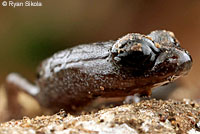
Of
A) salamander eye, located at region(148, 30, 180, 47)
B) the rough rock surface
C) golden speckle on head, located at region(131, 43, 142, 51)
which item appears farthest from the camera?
salamander eye, located at region(148, 30, 180, 47)

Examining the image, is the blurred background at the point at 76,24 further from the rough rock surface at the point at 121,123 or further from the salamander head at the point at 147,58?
the rough rock surface at the point at 121,123

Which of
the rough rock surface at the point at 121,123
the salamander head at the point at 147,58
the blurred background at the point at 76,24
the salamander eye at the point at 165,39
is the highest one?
the blurred background at the point at 76,24

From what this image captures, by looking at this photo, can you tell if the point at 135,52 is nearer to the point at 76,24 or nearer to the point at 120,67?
the point at 120,67

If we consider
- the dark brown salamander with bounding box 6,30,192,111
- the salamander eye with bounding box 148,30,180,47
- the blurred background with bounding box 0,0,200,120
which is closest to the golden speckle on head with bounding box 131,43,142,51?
the dark brown salamander with bounding box 6,30,192,111

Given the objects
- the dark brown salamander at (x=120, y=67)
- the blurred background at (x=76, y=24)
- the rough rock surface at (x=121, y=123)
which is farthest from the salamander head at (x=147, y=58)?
the blurred background at (x=76, y=24)

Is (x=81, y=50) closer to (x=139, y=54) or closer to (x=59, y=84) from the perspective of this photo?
(x=59, y=84)

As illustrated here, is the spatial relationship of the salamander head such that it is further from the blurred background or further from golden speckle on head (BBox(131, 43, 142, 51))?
the blurred background

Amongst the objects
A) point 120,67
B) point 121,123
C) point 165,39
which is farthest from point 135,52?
point 121,123

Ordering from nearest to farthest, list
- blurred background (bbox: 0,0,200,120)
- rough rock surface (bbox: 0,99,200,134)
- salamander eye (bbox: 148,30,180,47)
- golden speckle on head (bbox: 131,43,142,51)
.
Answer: rough rock surface (bbox: 0,99,200,134) < golden speckle on head (bbox: 131,43,142,51) < salamander eye (bbox: 148,30,180,47) < blurred background (bbox: 0,0,200,120)
